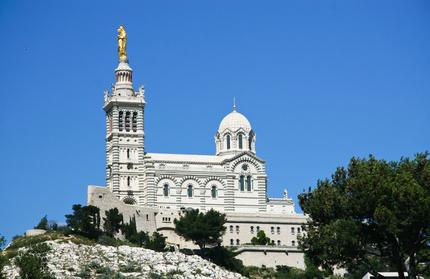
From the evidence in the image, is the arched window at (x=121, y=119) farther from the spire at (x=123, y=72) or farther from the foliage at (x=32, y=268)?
the foliage at (x=32, y=268)

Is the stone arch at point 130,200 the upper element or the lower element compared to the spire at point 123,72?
lower

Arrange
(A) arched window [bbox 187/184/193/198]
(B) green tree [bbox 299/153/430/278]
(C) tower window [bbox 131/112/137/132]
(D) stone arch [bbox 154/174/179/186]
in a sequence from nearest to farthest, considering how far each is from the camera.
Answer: (B) green tree [bbox 299/153/430/278], (D) stone arch [bbox 154/174/179/186], (A) arched window [bbox 187/184/193/198], (C) tower window [bbox 131/112/137/132]

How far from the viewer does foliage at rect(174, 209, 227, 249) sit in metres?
115

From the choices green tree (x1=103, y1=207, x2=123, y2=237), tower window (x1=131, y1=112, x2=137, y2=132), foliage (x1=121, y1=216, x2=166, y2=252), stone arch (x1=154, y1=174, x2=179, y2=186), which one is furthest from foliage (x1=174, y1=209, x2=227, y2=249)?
tower window (x1=131, y1=112, x2=137, y2=132)

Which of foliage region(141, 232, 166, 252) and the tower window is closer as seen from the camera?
foliage region(141, 232, 166, 252)

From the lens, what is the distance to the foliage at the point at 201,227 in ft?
378

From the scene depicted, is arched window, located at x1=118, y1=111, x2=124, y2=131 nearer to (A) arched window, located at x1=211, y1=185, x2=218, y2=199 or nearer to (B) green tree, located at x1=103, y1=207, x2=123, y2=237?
(A) arched window, located at x1=211, y1=185, x2=218, y2=199

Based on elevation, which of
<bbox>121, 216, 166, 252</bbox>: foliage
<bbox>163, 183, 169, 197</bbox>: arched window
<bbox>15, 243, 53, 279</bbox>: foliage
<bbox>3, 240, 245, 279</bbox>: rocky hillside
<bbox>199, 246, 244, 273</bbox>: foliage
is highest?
<bbox>163, 183, 169, 197</bbox>: arched window

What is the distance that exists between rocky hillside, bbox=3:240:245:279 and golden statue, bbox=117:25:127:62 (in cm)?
2940

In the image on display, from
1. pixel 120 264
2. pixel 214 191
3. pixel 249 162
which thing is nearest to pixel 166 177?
pixel 214 191

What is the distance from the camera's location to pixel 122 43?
130 metres

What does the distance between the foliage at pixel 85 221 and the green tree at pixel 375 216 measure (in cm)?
3735

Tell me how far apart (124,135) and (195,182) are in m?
8.71

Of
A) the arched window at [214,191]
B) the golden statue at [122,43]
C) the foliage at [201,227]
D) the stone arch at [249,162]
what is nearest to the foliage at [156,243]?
the foliage at [201,227]
